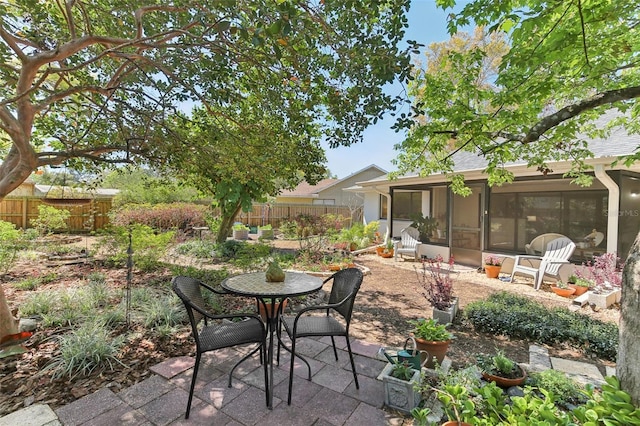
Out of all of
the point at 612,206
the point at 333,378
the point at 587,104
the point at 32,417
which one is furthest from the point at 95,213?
the point at 612,206

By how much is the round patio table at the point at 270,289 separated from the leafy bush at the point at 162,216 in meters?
9.07

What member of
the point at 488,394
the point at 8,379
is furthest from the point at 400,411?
the point at 8,379

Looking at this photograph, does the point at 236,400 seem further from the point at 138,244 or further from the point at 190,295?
the point at 138,244

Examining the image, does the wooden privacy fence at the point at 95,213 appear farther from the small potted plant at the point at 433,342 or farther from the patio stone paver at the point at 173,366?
the small potted plant at the point at 433,342

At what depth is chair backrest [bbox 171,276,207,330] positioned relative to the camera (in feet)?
6.64

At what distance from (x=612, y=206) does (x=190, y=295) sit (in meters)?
7.21

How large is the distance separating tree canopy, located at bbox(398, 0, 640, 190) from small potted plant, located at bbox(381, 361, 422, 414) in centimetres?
225

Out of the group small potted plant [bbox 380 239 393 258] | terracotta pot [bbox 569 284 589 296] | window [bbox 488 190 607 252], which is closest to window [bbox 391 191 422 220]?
small potted plant [bbox 380 239 393 258]

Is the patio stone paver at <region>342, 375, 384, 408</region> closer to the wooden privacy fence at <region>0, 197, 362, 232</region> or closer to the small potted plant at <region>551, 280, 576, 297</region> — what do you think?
the small potted plant at <region>551, 280, 576, 297</region>

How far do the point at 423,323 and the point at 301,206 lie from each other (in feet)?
54.7

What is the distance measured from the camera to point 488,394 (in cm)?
165

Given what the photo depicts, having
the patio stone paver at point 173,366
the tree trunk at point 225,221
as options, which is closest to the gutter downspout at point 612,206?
the patio stone paver at point 173,366

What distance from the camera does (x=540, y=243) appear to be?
6.72 meters

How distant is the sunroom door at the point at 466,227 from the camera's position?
8023 millimetres
